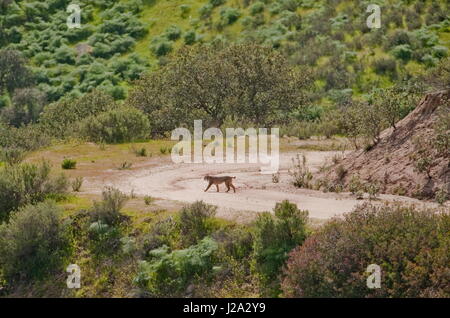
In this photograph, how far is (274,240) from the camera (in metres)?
15.3

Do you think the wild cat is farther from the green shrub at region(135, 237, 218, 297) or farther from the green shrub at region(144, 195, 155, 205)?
the green shrub at region(135, 237, 218, 297)

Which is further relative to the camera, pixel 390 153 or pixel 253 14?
pixel 253 14

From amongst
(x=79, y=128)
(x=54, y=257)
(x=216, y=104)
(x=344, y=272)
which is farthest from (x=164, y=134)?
(x=344, y=272)

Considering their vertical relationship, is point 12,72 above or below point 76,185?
above

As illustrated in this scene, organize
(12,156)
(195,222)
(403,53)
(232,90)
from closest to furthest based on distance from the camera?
(195,222), (12,156), (232,90), (403,53)

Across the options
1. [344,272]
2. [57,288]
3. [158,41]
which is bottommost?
[57,288]

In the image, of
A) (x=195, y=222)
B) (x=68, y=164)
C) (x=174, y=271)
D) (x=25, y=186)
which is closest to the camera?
(x=174, y=271)

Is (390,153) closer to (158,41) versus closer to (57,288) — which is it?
(57,288)

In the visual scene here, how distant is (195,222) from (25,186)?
6.86 m

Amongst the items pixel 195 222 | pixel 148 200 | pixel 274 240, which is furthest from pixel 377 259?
pixel 148 200

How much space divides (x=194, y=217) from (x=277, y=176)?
7.62 metres

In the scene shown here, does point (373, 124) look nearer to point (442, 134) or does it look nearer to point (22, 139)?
point (442, 134)

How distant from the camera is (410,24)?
5656 centimetres

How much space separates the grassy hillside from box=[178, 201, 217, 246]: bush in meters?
33.3
